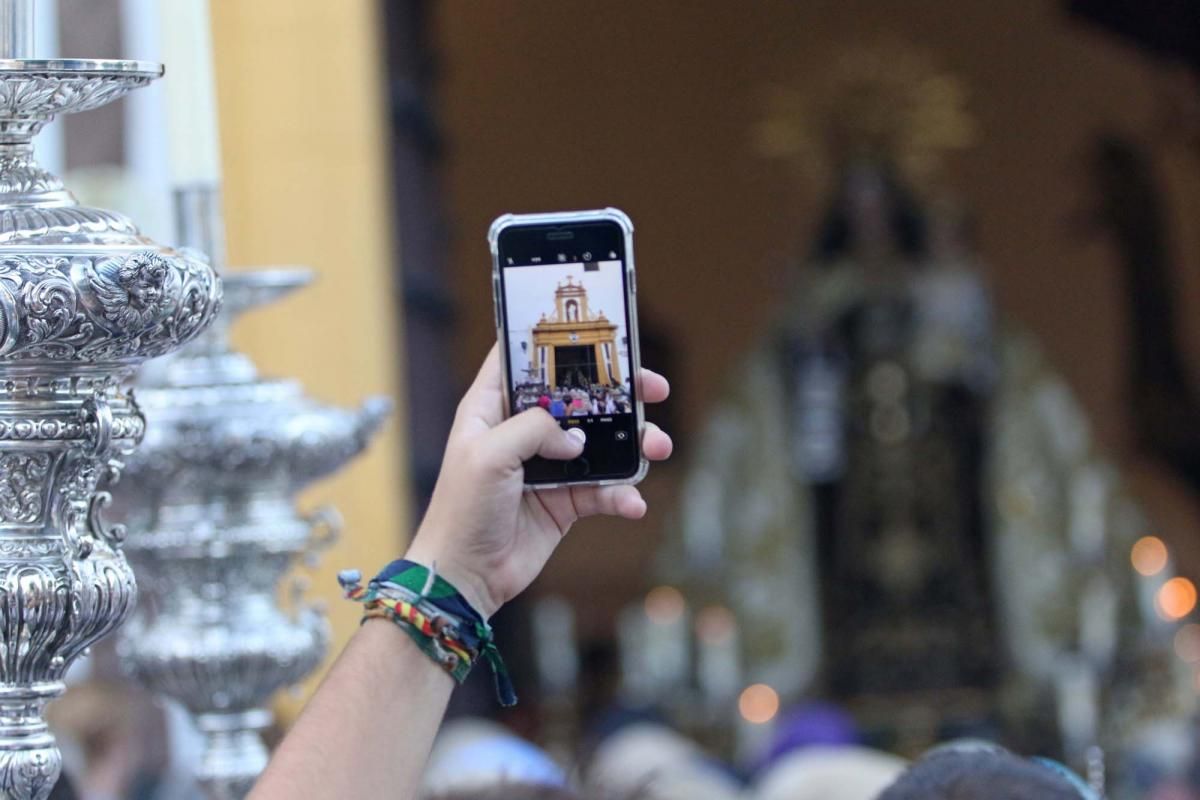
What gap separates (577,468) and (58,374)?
0.87 feet

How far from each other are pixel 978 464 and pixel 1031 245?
172 centimetres

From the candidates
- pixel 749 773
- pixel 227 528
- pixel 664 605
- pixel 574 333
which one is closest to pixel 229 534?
pixel 227 528

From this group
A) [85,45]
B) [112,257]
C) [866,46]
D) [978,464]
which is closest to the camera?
[112,257]

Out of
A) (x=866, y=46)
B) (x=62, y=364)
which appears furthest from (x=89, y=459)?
(x=866, y=46)

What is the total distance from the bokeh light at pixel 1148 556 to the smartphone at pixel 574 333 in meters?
5.15

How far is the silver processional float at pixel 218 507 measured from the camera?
6.13 feet

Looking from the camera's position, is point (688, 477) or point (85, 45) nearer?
point (85, 45)

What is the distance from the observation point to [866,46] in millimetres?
11164

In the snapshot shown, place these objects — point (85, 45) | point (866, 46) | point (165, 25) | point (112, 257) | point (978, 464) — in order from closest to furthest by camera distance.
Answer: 1. point (112, 257)
2. point (165, 25)
3. point (85, 45)
4. point (978, 464)
5. point (866, 46)

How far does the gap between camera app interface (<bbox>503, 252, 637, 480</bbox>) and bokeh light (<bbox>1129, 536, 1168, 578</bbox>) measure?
203 inches

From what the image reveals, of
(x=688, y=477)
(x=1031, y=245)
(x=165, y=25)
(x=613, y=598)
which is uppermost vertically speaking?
(x=165, y=25)

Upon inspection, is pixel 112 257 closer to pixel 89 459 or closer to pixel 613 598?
pixel 89 459

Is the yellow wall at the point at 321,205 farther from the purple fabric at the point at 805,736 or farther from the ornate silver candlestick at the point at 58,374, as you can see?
the ornate silver candlestick at the point at 58,374

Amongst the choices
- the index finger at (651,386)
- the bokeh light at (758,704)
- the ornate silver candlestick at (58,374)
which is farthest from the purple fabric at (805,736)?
the ornate silver candlestick at (58,374)
